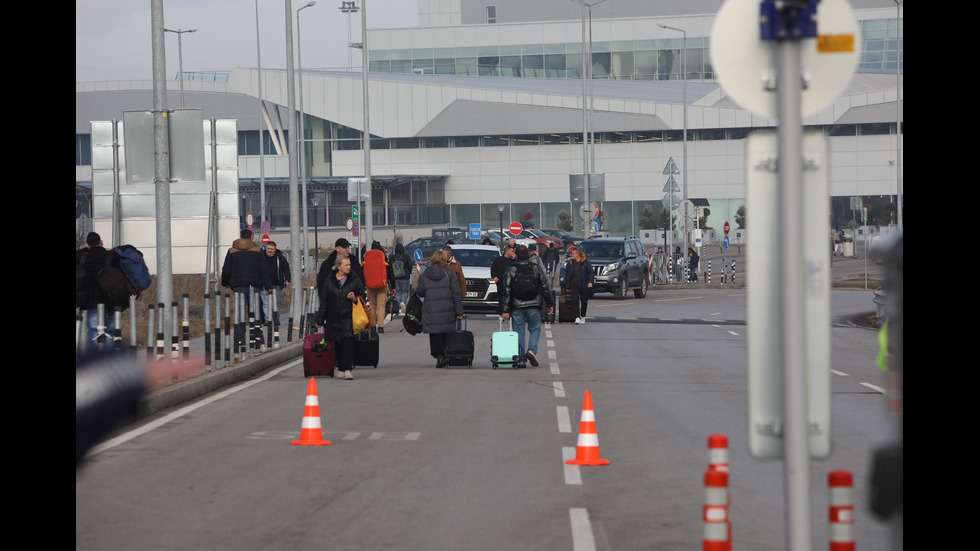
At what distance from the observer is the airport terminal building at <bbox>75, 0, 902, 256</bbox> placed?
281 feet

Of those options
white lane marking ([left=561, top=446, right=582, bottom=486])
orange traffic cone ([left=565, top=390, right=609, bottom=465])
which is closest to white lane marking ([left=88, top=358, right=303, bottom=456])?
white lane marking ([left=561, top=446, right=582, bottom=486])

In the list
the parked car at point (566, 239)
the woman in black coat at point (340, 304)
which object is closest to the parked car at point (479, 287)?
the woman in black coat at point (340, 304)

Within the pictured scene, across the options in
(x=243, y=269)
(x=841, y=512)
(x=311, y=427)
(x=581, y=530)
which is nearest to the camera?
(x=841, y=512)

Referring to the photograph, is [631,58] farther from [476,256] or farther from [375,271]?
[375,271]

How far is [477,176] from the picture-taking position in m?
89.8

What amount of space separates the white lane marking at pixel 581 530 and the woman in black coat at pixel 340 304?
360 inches

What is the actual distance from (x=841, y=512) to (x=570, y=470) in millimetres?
5205

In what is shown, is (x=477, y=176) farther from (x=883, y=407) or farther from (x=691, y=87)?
(x=883, y=407)

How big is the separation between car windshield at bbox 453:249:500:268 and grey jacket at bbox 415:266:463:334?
544 inches

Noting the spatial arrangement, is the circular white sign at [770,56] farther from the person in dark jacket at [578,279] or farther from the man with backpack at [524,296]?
the person in dark jacket at [578,279]

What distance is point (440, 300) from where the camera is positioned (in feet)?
63.4

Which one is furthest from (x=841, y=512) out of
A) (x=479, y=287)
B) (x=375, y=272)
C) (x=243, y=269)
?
(x=479, y=287)

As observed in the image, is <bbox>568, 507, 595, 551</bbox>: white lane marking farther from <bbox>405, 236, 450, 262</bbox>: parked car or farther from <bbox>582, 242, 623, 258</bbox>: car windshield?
<bbox>405, 236, 450, 262</bbox>: parked car
